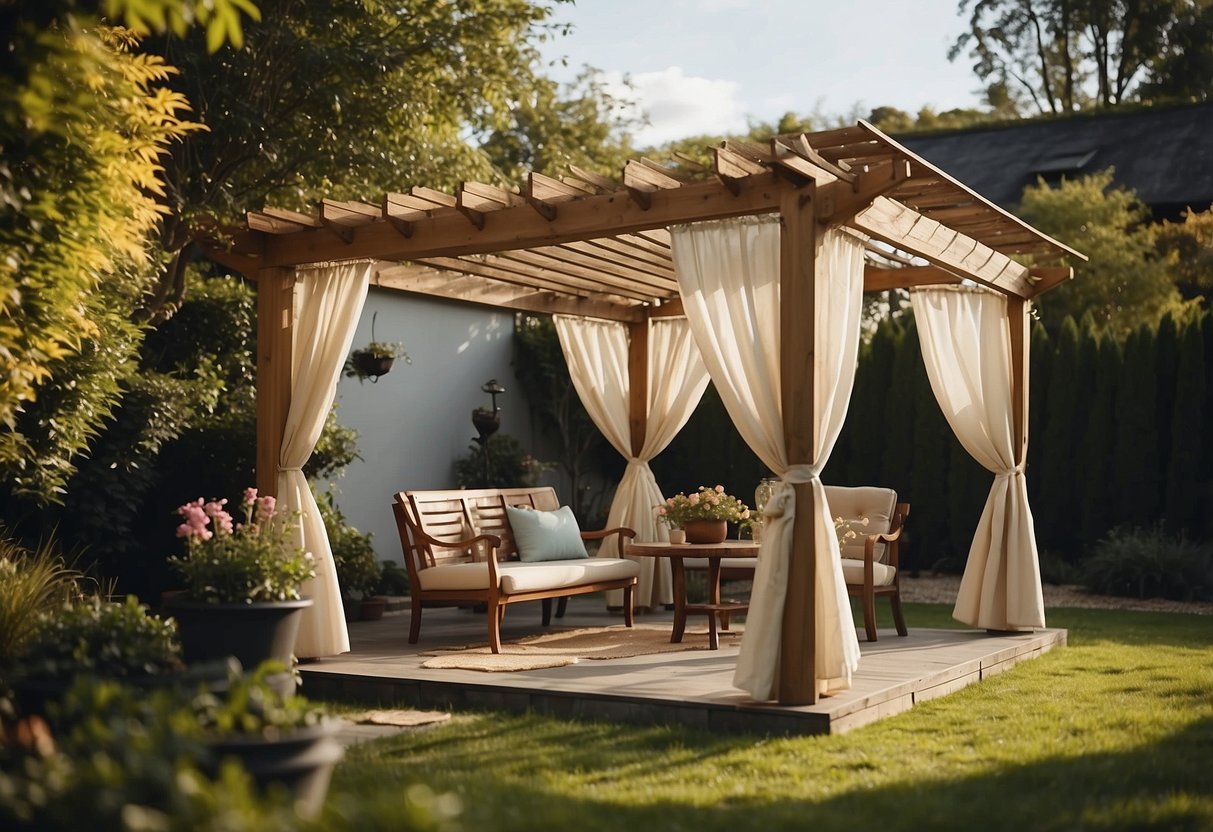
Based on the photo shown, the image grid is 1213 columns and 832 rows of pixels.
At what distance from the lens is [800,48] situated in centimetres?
2225

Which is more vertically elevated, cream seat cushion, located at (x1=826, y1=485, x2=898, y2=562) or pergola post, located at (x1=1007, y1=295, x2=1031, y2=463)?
pergola post, located at (x1=1007, y1=295, x2=1031, y2=463)

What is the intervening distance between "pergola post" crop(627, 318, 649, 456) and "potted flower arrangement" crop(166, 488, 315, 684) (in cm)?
437

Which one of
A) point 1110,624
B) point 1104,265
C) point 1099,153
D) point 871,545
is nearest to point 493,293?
point 871,545

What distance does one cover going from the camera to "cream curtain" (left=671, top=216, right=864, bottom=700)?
5.32 m

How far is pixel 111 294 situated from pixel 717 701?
12.7 ft

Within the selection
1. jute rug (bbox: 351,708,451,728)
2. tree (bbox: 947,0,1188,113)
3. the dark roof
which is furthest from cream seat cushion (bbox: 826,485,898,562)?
tree (bbox: 947,0,1188,113)

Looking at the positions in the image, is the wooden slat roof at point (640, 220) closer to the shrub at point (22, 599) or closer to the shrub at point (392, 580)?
the shrub at point (22, 599)

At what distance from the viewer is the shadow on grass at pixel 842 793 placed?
12.3 feet

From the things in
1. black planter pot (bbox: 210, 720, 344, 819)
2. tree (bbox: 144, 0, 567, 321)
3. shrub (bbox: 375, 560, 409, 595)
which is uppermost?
tree (bbox: 144, 0, 567, 321)

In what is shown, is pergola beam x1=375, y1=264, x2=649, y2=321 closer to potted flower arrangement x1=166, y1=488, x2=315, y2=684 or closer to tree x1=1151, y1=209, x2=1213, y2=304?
potted flower arrangement x1=166, y1=488, x2=315, y2=684

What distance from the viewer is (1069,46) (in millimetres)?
25344

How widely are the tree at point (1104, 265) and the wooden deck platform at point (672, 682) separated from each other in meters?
8.05

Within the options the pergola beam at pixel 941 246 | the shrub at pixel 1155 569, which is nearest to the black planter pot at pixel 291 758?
the pergola beam at pixel 941 246

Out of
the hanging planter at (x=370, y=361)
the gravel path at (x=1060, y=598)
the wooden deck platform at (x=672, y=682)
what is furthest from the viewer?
the hanging planter at (x=370, y=361)
